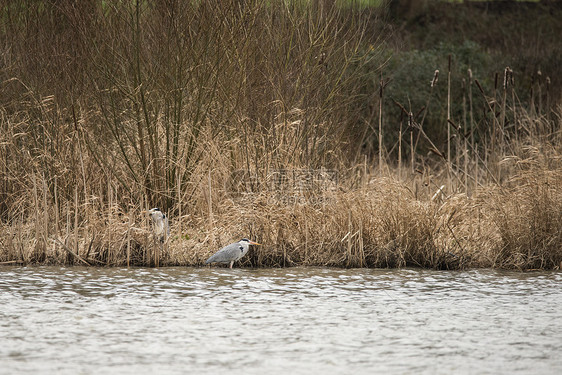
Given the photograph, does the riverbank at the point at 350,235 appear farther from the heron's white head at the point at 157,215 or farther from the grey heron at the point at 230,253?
the grey heron at the point at 230,253

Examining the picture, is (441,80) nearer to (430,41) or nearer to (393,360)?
(430,41)

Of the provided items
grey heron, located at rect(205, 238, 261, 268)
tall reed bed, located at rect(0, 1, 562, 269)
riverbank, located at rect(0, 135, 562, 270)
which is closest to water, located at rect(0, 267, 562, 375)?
grey heron, located at rect(205, 238, 261, 268)

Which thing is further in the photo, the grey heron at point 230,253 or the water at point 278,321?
the grey heron at point 230,253

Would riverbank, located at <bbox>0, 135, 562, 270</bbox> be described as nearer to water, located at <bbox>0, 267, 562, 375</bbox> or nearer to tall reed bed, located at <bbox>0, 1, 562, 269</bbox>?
tall reed bed, located at <bbox>0, 1, 562, 269</bbox>

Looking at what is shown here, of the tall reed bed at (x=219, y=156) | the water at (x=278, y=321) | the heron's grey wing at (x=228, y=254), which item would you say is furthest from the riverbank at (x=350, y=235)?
the heron's grey wing at (x=228, y=254)

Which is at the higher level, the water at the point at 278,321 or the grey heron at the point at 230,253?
the grey heron at the point at 230,253

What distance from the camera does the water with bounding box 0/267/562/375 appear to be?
14.2ft

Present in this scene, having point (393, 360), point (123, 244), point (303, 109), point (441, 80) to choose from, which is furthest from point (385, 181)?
point (441, 80)

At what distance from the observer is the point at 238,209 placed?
7691mm

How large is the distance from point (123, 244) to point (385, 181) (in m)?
2.62

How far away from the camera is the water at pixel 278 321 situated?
432cm

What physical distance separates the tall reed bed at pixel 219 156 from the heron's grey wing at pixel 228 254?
40 centimetres

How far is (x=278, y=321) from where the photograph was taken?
5.25 meters

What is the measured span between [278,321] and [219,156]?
3.32 meters
